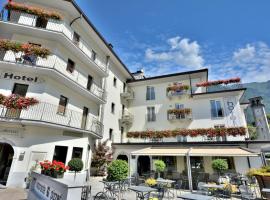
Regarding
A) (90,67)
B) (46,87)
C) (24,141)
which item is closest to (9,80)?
(46,87)

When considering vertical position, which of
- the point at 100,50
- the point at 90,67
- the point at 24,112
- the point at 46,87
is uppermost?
the point at 100,50

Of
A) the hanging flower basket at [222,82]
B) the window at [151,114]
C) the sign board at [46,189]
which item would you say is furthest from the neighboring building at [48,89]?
the hanging flower basket at [222,82]

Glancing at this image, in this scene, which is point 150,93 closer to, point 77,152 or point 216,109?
point 216,109

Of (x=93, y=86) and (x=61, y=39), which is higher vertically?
(x=61, y=39)

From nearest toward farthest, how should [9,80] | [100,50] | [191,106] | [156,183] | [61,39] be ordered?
[156,183] < [9,80] < [61,39] < [100,50] < [191,106]

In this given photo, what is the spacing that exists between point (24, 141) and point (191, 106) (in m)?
19.6

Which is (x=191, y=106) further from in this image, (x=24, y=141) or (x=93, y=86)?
(x=24, y=141)

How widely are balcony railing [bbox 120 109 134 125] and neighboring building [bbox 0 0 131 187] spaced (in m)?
5.25

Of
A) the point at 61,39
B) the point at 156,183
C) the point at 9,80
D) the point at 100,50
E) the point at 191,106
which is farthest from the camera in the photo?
the point at 191,106

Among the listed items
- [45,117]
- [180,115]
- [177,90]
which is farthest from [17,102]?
[177,90]

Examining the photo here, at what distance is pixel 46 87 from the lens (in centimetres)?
1379

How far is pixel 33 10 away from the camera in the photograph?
14.4 metres

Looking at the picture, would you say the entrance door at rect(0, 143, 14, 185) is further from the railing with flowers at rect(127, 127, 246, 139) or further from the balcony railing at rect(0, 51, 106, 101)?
the railing with flowers at rect(127, 127, 246, 139)

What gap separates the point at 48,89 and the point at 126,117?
40.2 ft
